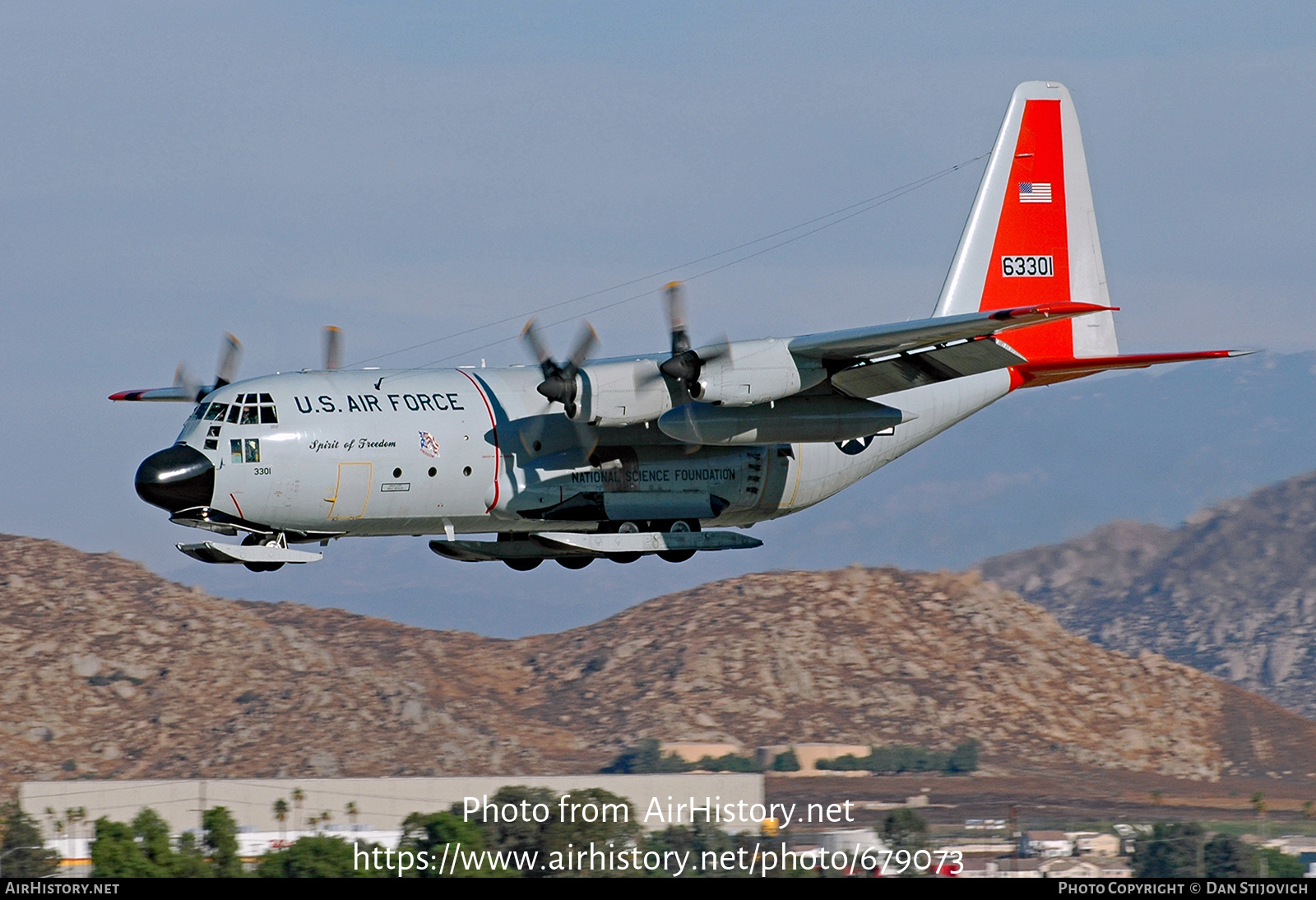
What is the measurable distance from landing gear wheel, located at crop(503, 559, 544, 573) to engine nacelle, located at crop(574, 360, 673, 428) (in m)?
2.71

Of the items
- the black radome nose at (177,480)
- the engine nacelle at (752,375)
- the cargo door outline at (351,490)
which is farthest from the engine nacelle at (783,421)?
the black radome nose at (177,480)

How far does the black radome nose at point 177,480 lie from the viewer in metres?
20.0

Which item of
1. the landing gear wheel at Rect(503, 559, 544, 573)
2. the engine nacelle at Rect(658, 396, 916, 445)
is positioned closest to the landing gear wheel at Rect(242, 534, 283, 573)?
the landing gear wheel at Rect(503, 559, 544, 573)

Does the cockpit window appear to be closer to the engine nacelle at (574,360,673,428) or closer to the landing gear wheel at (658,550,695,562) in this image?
the engine nacelle at (574,360,673,428)

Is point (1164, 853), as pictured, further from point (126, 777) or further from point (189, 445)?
point (126, 777)

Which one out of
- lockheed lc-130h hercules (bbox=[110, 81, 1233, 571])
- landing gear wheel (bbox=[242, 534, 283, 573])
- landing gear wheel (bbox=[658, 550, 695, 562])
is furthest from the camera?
landing gear wheel (bbox=[658, 550, 695, 562])

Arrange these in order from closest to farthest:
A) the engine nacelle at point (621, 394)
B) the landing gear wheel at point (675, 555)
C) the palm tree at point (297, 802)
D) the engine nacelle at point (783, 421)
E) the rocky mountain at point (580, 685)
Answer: the engine nacelle at point (783, 421) → the engine nacelle at point (621, 394) → the landing gear wheel at point (675, 555) → the palm tree at point (297, 802) → the rocky mountain at point (580, 685)

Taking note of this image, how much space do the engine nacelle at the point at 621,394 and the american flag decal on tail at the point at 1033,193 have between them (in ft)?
27.6

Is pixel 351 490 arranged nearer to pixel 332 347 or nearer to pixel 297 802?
pixel 332 347

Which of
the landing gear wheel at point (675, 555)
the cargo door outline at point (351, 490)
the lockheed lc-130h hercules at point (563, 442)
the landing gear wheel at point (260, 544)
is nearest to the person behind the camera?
the lockheed lc-130h hercules at point (563, 442)

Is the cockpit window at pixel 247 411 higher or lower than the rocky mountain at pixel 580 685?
higher

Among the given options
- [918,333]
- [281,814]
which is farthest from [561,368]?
[281,814]

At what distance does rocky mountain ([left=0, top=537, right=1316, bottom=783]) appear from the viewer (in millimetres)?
51375

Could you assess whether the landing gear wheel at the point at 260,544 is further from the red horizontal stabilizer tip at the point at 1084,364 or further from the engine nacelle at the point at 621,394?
the red horizontal stabilizer tip at the point at 1084,364
